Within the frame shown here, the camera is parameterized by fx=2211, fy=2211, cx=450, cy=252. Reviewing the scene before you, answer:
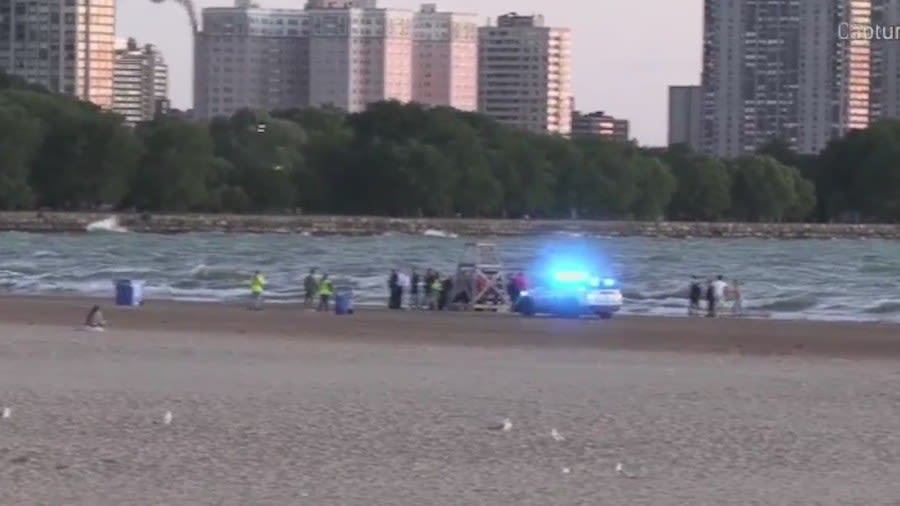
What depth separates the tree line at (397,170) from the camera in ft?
411

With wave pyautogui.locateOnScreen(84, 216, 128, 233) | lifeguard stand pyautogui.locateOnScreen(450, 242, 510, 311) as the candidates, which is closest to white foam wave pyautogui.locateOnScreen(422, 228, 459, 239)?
wave pyautogui.locateOnScreen(84, 216, 128, 233)

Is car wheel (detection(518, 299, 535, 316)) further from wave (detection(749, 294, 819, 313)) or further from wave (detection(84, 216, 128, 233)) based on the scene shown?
wave (detection(84, 216, 128, 233))

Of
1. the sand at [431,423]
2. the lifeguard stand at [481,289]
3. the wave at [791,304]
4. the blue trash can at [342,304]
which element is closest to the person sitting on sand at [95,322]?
the sand at [431,423]

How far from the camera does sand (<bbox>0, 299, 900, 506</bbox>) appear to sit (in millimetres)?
15039

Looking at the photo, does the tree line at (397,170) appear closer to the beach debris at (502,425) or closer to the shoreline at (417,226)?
the shoreline at (417,226)

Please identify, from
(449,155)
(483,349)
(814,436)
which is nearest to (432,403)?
(814,436)

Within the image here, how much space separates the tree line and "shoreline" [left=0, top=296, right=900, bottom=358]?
3268 inches

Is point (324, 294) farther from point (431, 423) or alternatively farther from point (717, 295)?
Answer: point (431, 423)

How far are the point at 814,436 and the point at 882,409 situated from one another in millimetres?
2587

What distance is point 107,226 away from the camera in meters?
119

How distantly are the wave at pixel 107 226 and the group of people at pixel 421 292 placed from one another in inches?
2824

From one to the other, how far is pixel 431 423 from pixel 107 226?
102707 millimetres

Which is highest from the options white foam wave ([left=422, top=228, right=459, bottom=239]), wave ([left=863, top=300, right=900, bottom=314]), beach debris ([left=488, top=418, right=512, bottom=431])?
white foam wave ([left=422, top=228, right=459, bottom=239])

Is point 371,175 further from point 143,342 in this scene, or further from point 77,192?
point 143,342
